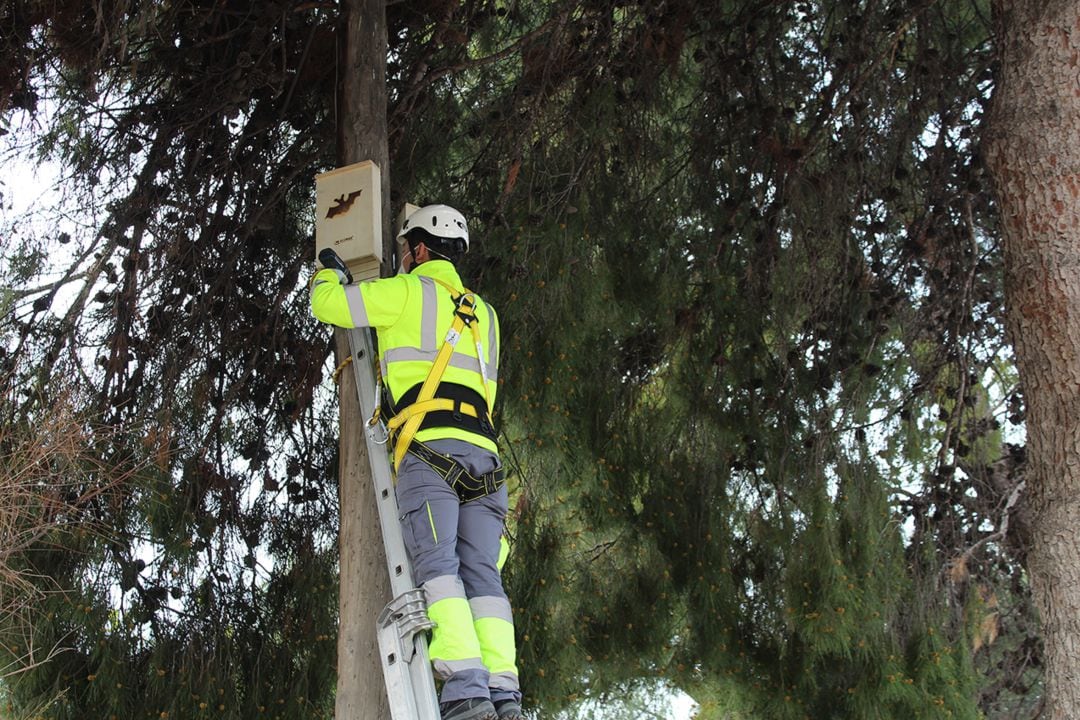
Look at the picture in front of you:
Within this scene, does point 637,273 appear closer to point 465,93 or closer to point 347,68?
point 465,93

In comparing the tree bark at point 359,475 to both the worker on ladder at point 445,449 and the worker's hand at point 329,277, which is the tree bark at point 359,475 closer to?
the worker on ladder at point 445,449

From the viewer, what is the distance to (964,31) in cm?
563

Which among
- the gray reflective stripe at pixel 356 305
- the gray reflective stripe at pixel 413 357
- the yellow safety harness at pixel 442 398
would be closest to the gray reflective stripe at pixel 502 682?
the yellow safety harness at pixel 442 398

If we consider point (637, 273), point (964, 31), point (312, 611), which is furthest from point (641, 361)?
point (964, 31)

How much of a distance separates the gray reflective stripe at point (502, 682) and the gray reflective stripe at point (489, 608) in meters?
0.16

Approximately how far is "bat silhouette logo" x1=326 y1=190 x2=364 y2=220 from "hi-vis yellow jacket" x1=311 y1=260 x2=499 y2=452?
0.32 m

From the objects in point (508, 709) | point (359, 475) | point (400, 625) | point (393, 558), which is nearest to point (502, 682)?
point (508, 709)

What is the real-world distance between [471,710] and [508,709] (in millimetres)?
146

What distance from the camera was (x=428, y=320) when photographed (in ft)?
11.8

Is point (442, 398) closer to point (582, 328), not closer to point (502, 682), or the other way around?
point (502, 682)

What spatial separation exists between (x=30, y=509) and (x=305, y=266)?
60.2 inches

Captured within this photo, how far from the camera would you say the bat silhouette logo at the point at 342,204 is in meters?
3.81

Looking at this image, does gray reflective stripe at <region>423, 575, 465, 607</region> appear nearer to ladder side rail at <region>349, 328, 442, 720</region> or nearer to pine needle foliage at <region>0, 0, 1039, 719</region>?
ladder side rail at <region>349, 328, 442, 720</region>

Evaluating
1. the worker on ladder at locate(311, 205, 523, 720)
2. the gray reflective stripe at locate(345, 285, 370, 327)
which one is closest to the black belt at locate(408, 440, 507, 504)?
the worker on ladder at locate(311, 205, 523, 720)
